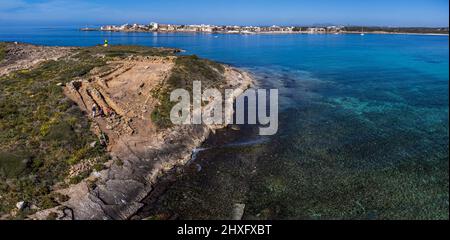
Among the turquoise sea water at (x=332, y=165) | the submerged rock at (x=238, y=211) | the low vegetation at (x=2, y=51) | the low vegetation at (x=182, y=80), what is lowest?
the submerged rock at (x=238, y=211)

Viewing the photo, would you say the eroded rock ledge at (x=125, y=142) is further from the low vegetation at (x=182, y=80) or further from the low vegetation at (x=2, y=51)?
the low vegetation at (x=2, y=51)

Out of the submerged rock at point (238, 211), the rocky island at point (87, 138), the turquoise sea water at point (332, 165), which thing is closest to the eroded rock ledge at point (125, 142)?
the rocky island at point (87, 138)

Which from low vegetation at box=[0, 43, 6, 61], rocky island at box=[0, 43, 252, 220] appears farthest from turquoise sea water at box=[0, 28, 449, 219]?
low vegetation at box=[0, 43, 6, 61]

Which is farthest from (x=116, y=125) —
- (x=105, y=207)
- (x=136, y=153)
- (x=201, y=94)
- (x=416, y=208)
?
(x=416, y=208)

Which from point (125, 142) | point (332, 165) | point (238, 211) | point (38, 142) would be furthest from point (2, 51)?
point (332, 165)

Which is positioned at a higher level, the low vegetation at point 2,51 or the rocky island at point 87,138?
the low vegetation at point 2,51

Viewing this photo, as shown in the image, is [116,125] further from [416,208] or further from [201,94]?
[416,208]

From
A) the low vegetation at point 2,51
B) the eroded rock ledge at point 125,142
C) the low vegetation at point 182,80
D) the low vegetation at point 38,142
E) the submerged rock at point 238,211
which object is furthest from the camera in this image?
the low vegetation at point 2,51
